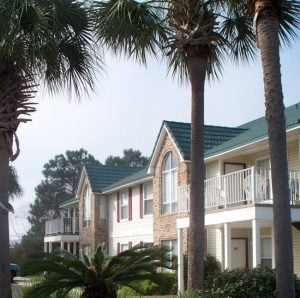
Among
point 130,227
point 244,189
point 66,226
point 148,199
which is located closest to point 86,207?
point 66,226

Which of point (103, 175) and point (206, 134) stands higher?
point (206, 134)

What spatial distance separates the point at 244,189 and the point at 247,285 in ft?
21.1

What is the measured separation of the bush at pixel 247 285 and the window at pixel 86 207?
26.9 meters

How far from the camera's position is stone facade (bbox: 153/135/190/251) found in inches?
1061

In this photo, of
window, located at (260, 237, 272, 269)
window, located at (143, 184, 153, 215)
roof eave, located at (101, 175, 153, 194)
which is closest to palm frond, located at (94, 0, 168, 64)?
window, located at (260, 237, 272, 269)

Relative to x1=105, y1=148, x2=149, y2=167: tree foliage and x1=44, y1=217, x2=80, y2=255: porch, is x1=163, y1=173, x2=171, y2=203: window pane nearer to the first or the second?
x1=44, y1=217, x2=80, y2=255: porch

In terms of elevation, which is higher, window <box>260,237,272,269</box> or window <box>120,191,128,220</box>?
window <box>120,191,128,220</box>

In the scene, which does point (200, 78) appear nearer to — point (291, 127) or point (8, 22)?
point (8, 22)

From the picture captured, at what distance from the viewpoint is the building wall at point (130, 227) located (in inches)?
1298

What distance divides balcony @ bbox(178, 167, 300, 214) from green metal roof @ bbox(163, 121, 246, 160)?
4.09 meters

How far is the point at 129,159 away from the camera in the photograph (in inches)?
3575

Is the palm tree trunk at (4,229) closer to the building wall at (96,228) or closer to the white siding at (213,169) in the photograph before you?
the white siding at (213,169)

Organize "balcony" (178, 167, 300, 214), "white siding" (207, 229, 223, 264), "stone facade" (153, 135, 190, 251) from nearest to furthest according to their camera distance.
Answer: "balcony" (178, 167, 300, 214), "white siding" (207, 229, 223, 264), "stone facade" (153, 135, 190, 251)

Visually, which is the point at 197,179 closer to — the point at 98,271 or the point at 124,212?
the point at 98,271
